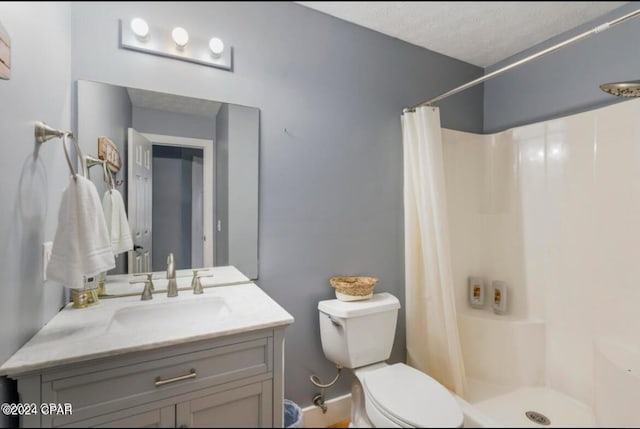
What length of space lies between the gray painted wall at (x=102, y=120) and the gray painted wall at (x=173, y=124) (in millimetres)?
46

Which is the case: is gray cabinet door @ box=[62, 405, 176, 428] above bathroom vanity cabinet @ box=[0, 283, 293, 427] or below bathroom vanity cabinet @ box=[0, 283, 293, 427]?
below

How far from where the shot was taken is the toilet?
1.24 meters

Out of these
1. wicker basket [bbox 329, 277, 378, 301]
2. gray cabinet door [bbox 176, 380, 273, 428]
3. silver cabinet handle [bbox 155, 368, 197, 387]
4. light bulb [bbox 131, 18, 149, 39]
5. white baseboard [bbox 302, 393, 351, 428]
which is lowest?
white baseboard [bbox 302, 393, 351, 428]

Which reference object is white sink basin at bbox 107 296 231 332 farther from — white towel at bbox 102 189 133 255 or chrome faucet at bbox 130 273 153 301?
white towel at bbox 102 189 133 255

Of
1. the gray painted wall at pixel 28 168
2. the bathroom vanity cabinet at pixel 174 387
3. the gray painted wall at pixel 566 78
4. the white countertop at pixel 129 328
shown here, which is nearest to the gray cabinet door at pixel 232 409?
the bathroom vanity cabinet at pixel 174 387

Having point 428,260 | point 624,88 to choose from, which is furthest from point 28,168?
point 624,88

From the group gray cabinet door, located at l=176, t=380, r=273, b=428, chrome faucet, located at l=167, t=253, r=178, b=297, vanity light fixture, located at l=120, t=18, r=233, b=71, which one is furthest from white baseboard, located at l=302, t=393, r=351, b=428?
vanity light fixture, located at l=120, t=18, r=233, b=71

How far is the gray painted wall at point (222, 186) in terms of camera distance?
142 centimetres

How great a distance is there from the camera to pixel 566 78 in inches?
Answer: 71.4

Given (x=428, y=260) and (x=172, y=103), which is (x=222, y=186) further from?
(x=428, y=260)

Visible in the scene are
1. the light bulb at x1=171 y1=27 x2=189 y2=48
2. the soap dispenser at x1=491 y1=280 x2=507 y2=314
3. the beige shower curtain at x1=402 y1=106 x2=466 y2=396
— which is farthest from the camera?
the soap dispenser at x1=491 y1=280 x2=507 y2=314

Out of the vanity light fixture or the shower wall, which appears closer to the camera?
the vanity light fixture

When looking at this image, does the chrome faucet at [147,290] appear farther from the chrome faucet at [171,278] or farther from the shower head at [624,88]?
the shower head at [624,88]

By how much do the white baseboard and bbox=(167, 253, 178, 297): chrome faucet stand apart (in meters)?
0.94
